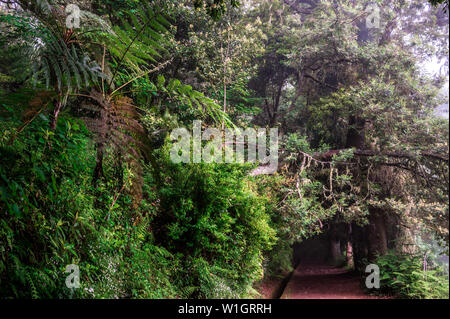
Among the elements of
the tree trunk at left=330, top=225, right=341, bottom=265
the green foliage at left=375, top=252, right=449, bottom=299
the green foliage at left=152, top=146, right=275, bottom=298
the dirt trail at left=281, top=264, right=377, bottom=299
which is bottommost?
the tree trunk at left=330, top=225, right=341, bottom=265

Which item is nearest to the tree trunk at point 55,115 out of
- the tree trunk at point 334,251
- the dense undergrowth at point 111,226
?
the dense undergrowth at point 111,226

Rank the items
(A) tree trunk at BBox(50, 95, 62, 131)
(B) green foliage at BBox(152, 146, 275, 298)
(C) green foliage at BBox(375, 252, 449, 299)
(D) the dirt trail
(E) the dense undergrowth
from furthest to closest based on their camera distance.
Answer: (D) the dirt trail
(C) green foliage at BBox(375, 252, 449, 299)
(B) green foliage at BBox(152, 146, 275, 298)
(A) tree trunk at BBox(50, 95, 62, 131)
(E) the dense undergrowth

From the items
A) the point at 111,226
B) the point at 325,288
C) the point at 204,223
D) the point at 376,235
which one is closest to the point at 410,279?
the point at 376,235

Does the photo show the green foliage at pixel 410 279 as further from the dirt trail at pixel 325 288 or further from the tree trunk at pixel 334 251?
the tree trunk at pixel 334 251

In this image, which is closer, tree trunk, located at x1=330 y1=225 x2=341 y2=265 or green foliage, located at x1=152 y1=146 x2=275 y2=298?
green foliage, located at x1=152 y1=146 x2=275 y2=298

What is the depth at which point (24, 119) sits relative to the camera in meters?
2.30

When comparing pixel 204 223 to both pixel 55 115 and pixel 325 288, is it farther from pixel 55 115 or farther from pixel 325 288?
pixel 325 288

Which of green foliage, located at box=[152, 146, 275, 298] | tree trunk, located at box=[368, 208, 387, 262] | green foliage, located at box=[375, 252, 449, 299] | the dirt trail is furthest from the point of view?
tree trunk, located at box=[368, 208, 387, 262]

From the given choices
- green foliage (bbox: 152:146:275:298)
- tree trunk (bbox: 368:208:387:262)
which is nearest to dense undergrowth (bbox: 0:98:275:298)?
green foliage (bbox: 152:146:275:298)

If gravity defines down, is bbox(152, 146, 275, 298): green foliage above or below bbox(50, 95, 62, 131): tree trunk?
below

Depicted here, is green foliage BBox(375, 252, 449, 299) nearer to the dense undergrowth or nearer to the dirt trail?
the dirt trail

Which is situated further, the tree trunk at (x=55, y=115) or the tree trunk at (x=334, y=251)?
the tree trunk at (x=334, y=251)

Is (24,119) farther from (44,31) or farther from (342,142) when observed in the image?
(342,142)
